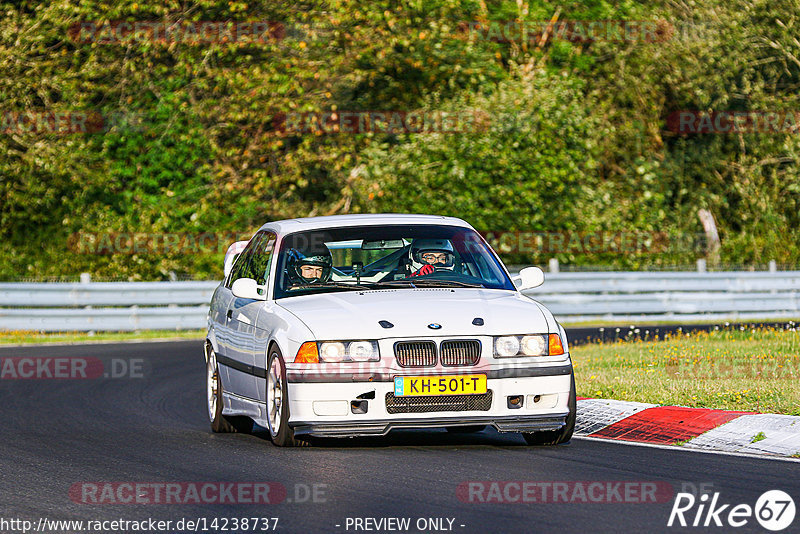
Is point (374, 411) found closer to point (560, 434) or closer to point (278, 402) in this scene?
point (278, 402)

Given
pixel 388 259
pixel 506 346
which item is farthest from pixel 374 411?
pixel 388 259

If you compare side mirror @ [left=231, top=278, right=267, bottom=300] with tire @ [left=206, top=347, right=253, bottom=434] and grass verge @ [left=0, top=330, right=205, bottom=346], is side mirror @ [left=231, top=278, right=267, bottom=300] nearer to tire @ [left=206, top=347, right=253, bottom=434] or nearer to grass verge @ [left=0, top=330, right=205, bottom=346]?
tire @ [left=206, top=347, right=253, bottom=434]

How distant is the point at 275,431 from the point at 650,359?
698 cm

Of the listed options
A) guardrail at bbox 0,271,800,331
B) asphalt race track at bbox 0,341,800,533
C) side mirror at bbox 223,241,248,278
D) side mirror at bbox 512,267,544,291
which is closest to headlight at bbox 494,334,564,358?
asphalt race track at bbox 0,341,800,533

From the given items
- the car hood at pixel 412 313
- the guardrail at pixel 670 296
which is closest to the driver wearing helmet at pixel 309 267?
the car hood at pixel 412 313

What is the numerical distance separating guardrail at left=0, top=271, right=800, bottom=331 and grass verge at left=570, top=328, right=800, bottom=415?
871 centimetres

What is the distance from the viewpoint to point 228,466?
8.86 m

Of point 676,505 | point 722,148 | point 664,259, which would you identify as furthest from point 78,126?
point 676,505

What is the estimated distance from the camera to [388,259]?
1071 centimetres

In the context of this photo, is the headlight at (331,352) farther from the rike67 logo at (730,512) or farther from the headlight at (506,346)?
the rike67 logo at (730,512)

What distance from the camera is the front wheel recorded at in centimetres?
930

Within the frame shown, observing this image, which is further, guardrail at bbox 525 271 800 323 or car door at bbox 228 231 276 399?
guardrail at bbox 525 271 800 323

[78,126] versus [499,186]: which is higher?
[78,126]

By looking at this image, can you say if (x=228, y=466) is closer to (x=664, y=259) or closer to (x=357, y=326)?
(x=357, y=326)
